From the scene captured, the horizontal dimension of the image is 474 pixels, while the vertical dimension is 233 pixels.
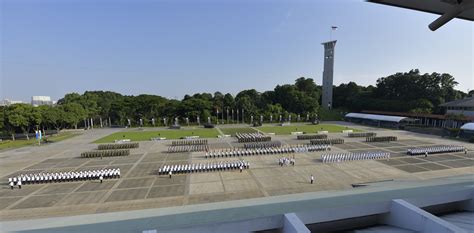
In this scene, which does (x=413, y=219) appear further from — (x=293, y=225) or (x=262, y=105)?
(x=262, y=105)

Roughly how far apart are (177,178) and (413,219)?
1746 centimetres

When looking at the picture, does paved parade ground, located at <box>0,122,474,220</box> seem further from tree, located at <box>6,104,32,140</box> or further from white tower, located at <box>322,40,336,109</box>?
white tower, located at <box>322,40,336,109</box>

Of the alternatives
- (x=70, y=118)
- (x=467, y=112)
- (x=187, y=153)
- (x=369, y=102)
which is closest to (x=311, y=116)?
(x=369, y=102)

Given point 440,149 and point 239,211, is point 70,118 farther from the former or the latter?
point 440,149

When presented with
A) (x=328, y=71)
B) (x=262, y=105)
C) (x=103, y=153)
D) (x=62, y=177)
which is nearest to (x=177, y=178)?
(x=62, y=177)

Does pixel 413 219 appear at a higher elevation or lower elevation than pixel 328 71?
lower

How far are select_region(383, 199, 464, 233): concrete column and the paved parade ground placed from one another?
39.9ft

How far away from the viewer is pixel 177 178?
1848 centimetres

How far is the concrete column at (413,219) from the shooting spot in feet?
7.80

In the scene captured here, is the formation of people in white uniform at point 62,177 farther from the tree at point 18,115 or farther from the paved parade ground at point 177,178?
the tree at point 18,115

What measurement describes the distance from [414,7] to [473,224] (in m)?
3.16

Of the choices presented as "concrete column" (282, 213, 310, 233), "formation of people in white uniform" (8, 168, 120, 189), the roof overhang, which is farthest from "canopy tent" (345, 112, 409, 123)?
"concrete column" (282, 213, 310, 233)

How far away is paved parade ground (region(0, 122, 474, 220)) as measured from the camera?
47.3ft

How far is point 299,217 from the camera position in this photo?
272 cm
